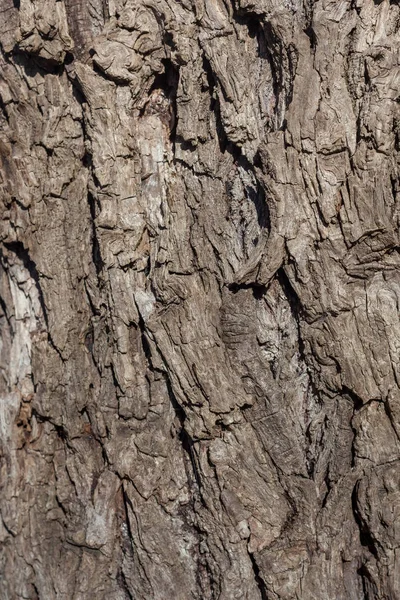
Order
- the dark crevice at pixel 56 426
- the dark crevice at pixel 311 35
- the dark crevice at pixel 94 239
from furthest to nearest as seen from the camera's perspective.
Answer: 1. the dark crevice at pixel 56 426
2. the dark crevice at pixel 94 239
3. the dark crevice at pixel 311 35

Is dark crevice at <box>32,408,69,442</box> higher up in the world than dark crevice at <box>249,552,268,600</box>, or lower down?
higher up

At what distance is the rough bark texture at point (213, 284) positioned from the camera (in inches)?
71.2

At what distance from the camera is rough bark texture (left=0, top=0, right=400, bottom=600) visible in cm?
181

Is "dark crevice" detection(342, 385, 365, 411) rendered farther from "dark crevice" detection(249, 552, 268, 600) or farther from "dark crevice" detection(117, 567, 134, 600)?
"dark crevice" detection(117, 567, 134, 600)

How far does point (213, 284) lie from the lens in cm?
194

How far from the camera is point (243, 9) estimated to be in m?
1.84

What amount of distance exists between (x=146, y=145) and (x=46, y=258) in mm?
473

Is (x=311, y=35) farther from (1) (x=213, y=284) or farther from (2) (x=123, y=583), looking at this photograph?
(2) (x=123, y=583)

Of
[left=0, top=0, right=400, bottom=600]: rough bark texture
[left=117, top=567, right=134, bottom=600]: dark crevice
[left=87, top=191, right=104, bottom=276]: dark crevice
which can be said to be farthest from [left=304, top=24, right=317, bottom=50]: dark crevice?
[left=117, top=567, right=134, bottom=600]: dark crevice

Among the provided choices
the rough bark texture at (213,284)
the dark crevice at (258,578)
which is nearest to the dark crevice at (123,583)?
the rough bark texture at (213,284)

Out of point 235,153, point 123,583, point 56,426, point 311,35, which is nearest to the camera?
point 311,35

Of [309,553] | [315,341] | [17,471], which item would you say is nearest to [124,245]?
[315,341]

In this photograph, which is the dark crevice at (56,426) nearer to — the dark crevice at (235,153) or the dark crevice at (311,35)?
the dark crevice at (235,153)

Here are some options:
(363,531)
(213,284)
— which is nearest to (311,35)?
(213,284)
